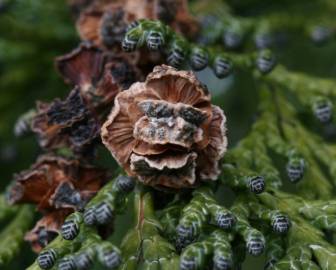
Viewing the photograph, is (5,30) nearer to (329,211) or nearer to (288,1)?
(288,1)

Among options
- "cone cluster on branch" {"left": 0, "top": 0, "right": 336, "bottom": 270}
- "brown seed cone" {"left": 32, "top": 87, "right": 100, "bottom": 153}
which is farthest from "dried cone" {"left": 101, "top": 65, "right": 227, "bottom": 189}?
"brown seed cone" {"left": 32, "top": 87, "right": 100, "bottom": 153}

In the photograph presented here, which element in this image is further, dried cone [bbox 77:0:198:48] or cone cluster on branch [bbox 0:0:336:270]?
dried cone [bbox 77:0:198:48]

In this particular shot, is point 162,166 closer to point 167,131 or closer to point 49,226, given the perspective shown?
point 167,131

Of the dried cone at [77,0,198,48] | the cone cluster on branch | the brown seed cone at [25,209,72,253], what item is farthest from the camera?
the dried cone at [77,0,198,48]

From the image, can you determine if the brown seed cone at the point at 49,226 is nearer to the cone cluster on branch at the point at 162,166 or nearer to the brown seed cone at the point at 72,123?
the cone cluster on branch at the point at 162,166

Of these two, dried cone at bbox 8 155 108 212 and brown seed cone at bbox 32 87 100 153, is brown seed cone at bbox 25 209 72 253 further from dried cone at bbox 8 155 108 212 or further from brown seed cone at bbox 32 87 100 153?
brown seed cone at bbox 32 87 100 153

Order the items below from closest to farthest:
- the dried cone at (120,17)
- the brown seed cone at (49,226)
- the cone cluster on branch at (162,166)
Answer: the cone cluster on branch at (162,166) < the brown seed cone at (49,226) < the dried cone at (120,17)

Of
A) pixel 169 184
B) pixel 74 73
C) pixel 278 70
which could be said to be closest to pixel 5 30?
pixel 74 73

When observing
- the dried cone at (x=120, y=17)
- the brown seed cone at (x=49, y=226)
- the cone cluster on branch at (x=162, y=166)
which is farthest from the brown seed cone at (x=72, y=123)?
the dried cone at (x=120, y=17)
